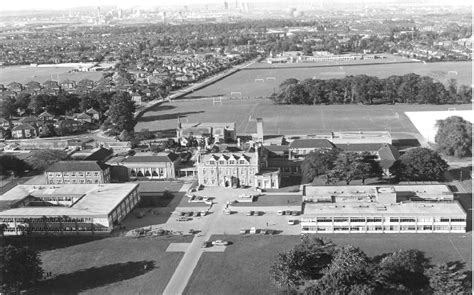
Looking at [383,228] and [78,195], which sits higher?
[78,195]

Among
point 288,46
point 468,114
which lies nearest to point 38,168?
point 468,114

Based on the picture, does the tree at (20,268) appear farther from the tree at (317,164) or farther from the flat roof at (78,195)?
the tree at (317,164)

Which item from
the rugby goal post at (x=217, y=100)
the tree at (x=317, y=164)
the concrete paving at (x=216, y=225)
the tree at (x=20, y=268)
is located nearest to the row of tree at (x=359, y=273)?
the concrete paving at (x=216, y=225)

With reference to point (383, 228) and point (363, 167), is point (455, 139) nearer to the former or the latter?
point (363, 167)

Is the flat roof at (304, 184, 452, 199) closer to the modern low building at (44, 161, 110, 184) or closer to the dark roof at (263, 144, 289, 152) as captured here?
the dark roof at (263, 144, 289, 152)

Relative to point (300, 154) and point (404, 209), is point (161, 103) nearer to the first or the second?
point (300, 154)

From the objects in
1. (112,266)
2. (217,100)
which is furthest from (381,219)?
(217,100)
